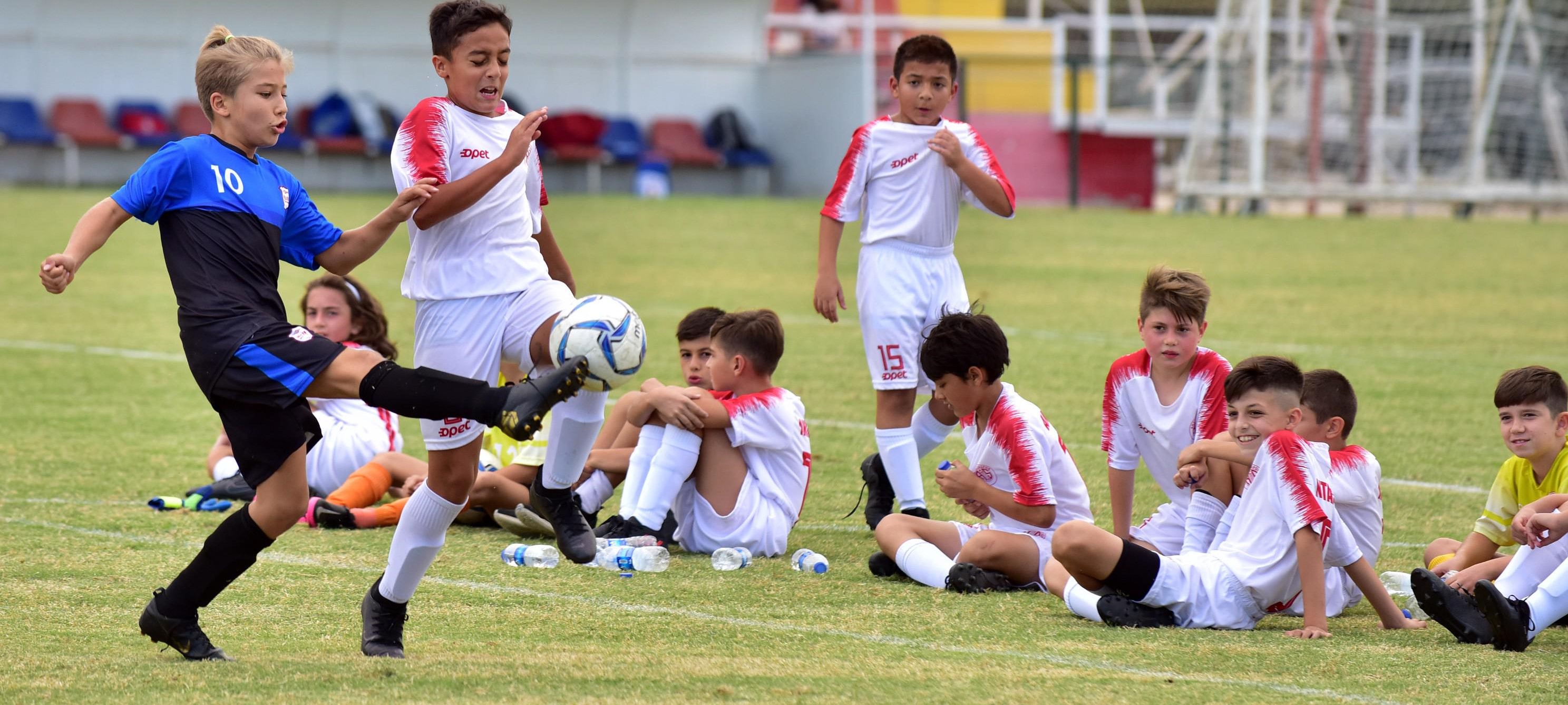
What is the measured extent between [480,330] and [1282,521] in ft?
7.24

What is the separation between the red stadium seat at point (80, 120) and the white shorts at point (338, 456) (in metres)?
25.2

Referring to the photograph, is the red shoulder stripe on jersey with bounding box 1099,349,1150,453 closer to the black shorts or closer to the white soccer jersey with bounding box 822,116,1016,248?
the white soccer jersey with bounding box 822,116,1016,248

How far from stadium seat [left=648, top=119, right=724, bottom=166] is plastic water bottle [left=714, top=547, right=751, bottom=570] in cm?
2741

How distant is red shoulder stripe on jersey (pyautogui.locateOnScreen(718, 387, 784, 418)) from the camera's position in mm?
5754

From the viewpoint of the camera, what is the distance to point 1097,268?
58.1 feet

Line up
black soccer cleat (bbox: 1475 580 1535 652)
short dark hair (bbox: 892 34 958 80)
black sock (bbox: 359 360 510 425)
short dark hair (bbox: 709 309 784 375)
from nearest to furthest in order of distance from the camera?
black sock (bbox: 359 360 510 425) < black soccer cleat (bbox: 1475 580 1535 652) < short dark hair (bbox: 709 309 784 375) < short dark hair (bbox: 892 34 958 80)

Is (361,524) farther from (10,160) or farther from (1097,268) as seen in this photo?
(10,160)

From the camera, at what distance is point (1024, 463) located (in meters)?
5.18

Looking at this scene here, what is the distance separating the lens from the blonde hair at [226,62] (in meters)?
4.17

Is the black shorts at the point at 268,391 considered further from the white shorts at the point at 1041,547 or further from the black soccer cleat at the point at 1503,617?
the black soccer cleat at the point at 1503,617

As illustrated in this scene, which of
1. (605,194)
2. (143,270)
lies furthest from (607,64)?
(143,270)

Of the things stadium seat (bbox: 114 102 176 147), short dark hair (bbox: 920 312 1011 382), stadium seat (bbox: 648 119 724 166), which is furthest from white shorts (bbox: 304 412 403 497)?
stadium seat (bbox: 648 119 724 166)

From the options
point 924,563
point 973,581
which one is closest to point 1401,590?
point 973,581

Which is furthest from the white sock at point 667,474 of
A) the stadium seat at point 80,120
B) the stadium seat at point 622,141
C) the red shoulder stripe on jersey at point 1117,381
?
the stadium seat at point 622,141
